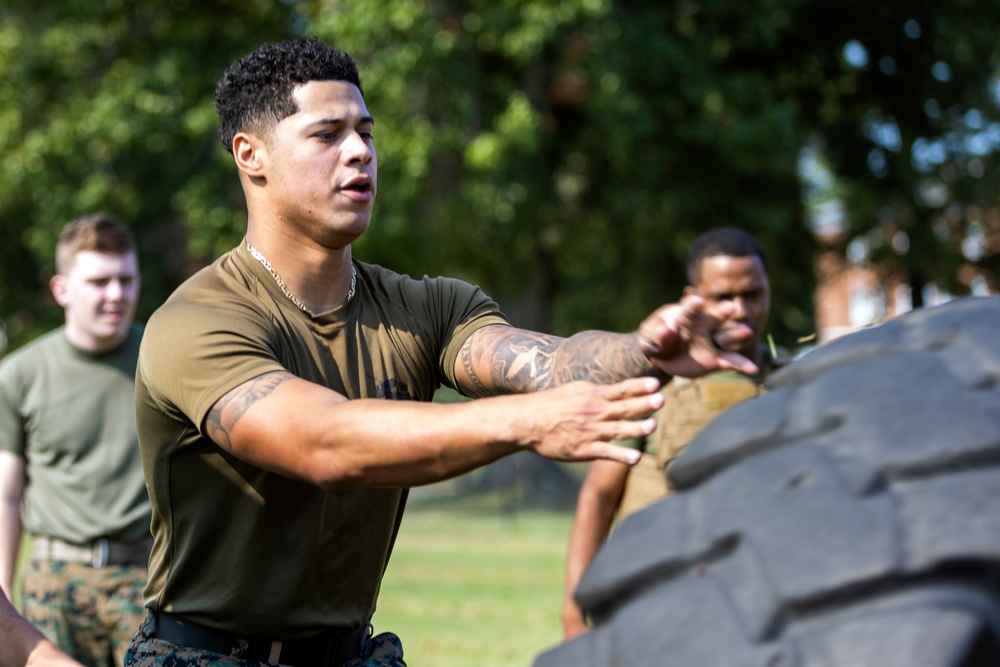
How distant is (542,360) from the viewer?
2682 millimetres

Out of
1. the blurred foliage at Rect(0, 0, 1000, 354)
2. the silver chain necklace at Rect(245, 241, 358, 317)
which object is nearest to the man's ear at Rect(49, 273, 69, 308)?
the silver chain necklace at Rect(245, 241, 358, 317)

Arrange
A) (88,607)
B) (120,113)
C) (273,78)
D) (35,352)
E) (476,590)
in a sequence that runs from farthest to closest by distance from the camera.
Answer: (120,113)
(476,590)
(35,352)
(88,607)
(273,78)

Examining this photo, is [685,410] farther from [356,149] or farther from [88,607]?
[88,607]

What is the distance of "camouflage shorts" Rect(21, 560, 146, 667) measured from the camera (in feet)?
18.2

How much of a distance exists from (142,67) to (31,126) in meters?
1.99

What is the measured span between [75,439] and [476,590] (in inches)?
303

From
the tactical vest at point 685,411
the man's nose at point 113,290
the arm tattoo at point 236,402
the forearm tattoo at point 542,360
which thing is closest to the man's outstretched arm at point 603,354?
the forearm tattoo at point 542,360

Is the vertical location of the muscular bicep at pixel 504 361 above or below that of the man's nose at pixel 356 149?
below

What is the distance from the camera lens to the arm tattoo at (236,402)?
2.32 m

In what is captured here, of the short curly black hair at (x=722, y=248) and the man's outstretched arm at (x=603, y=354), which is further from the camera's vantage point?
the short curly black hair at (x=722, y=248)

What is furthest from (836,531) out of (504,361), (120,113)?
(120,113)

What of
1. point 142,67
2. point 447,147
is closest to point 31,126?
point 142,67

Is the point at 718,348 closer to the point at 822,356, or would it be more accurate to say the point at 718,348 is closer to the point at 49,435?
the point at 822,356

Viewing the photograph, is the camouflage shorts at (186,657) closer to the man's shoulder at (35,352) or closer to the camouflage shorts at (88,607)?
the camouflage shorts at (88,607)
